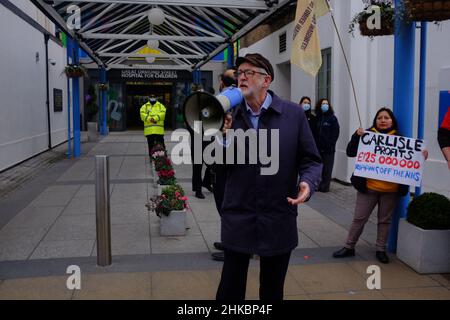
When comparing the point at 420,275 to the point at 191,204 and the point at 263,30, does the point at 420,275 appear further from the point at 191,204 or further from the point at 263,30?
the point at 263,30

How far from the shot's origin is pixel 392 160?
4918 millimetres

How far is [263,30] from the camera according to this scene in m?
17.0

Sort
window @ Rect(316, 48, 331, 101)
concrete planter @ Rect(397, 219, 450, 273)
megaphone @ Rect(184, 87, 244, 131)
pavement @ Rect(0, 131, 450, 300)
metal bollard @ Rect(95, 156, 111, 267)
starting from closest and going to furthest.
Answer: megaphone @ Rect(184, 87, 244, 131), pavement @ Rect(0, 131, 450, 300), concrete planter @ Rect(397, 219, 450, 273), metal bollard @ Rect(95, 156, 111, 267), window @ Rect(316, 48, 331, 101)

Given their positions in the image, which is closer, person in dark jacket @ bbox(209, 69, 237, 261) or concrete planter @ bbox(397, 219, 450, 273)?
person in dark jacket @ bbox(209, 69, 237, 261)

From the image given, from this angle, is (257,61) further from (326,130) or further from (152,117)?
(152,117)

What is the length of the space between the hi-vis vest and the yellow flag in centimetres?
740

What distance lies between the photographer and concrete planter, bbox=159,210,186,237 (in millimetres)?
5968

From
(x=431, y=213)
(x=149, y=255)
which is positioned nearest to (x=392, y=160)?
(x=431, y=213)

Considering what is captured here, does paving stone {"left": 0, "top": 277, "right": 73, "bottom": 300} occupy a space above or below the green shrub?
below

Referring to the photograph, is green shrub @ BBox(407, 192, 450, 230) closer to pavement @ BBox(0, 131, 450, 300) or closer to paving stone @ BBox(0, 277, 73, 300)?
pavement @ BBox(0, 131, 450, 300)

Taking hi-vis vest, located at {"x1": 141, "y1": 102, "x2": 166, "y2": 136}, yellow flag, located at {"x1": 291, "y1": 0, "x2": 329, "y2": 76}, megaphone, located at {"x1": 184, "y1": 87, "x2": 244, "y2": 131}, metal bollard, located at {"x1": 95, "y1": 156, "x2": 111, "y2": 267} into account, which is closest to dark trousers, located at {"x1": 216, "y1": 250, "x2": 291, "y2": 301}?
megaphone, located at {"x1": 184, "y1": 87, "x2": 244, "y2": 131}

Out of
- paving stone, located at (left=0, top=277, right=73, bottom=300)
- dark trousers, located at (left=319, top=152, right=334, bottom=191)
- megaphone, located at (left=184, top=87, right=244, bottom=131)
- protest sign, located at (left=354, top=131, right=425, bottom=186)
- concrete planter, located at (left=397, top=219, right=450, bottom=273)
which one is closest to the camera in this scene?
megaphone, located at (left=184, top=87, right=244, bottom=131)

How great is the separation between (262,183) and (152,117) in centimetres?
943

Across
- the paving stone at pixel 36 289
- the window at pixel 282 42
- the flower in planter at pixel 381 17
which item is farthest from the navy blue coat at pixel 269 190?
the window at pixel 282 42
